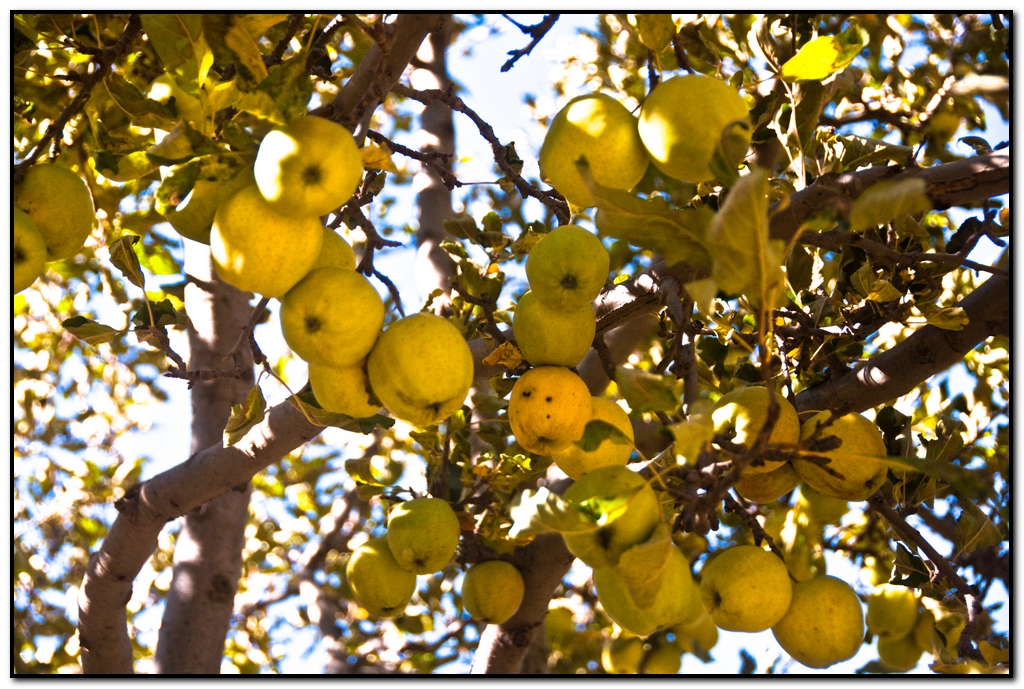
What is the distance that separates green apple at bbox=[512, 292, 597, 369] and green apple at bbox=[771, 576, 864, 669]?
2.48 feet

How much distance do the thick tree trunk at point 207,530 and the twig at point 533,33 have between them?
148cm

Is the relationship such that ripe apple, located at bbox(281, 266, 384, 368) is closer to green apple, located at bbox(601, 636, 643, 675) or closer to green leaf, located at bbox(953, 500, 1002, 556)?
green leaf, located at bbox(953, 500, 1002, 556)

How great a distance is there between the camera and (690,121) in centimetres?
143

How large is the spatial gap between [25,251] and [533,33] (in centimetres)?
135

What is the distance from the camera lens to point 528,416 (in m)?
1.74

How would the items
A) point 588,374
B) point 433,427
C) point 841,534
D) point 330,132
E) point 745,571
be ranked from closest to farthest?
point 330,132
point 745,571
point 433,427
point 588,374
point 841,534

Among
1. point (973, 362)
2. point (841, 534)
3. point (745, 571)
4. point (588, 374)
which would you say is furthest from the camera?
point (841, 534)

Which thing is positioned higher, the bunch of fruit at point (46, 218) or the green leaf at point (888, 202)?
the bunch of fruit at point (46, 218)

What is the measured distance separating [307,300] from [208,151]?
1.01ft

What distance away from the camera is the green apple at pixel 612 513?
1.34 meters

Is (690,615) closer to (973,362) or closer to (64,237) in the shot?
(64,237)

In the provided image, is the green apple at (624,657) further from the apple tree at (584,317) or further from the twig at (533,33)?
the twig at (533,33)

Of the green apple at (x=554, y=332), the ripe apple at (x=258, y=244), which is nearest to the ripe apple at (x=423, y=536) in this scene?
the green apple at (x=554, y=332)

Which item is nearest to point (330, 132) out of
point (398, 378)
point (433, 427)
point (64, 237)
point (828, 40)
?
point (398, 378)
